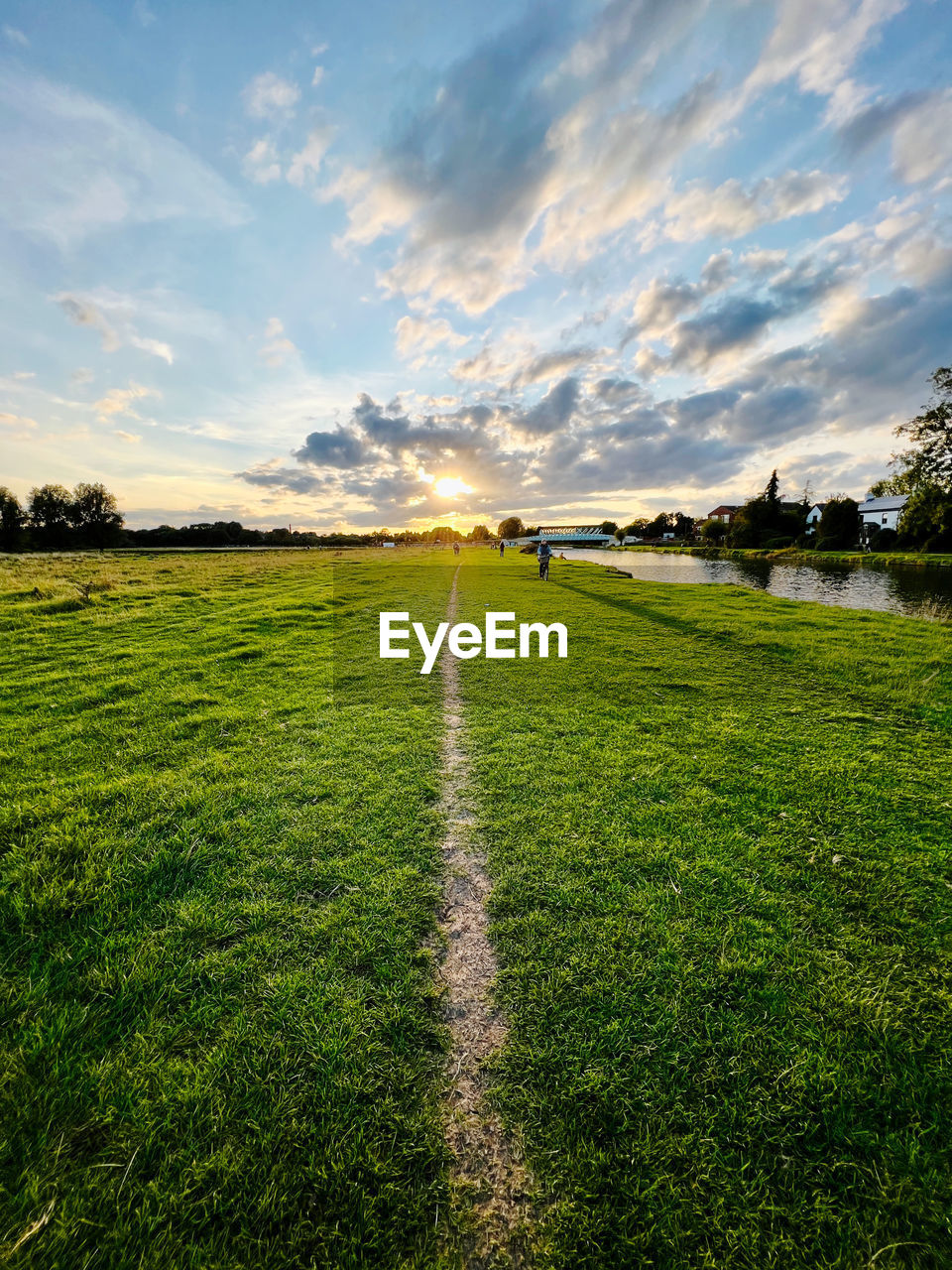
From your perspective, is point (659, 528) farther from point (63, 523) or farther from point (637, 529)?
point (63, 523)

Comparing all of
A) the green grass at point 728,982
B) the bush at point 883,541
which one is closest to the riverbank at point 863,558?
the bush at point 883,541

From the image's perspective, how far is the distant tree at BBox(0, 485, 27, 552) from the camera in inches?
3105

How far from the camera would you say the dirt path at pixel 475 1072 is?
2.20 meters

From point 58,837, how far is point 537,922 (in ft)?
16.3

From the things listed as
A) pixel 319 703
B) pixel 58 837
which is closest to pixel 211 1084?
A: pixel 58 837

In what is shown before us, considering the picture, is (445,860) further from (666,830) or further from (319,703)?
(319,703)

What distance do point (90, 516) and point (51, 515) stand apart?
261 inches

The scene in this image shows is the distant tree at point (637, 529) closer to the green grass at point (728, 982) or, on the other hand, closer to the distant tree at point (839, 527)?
the distant tree at point (839, 527)

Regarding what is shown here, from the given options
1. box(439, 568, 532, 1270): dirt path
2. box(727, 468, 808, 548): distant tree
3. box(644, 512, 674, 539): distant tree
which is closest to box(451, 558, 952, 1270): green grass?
box(439, 568, 532, 1270): dirt path

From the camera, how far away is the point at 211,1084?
2672 millimetres

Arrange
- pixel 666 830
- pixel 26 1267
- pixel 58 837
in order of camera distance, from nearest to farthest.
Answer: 1. pixel 26 1267
2. pixel 58 837
3. pixel 666 830

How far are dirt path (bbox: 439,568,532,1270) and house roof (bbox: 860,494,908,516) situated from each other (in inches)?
4690

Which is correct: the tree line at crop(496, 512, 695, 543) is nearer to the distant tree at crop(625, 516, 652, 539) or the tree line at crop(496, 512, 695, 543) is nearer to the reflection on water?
the distant tree at crop(625, 516, 652, 539)

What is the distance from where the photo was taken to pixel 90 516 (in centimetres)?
9150
